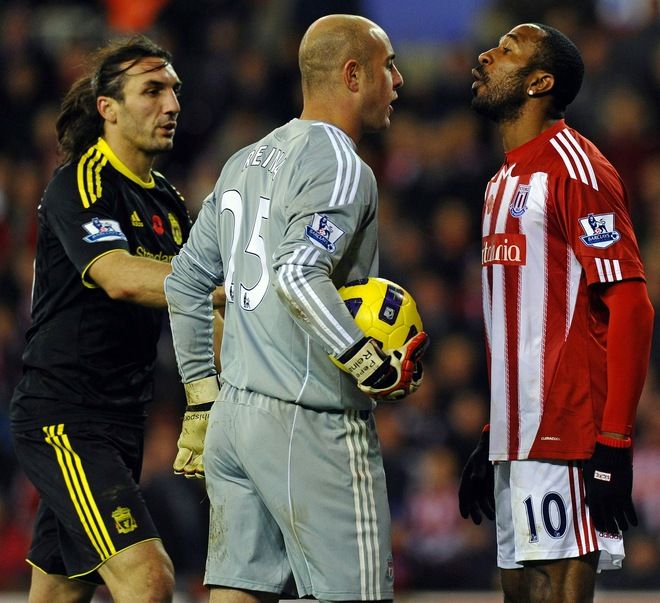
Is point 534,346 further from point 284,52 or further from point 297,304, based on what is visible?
point 284,52

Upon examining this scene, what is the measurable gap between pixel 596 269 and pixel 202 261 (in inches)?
47.5

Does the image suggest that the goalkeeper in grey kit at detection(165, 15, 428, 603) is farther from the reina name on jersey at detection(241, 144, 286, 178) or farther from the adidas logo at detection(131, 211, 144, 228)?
the adidas logo at detection(131, 211, 144, 228)

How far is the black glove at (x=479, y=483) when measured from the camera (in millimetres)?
4344

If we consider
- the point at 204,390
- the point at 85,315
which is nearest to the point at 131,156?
the point at 85,315

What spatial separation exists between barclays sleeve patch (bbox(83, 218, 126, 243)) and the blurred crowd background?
93.6 inches

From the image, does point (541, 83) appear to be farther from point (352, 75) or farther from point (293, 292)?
point (293, 292)

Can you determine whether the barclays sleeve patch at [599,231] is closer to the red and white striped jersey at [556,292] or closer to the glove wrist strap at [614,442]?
the red and white striped jersey at [556,292]

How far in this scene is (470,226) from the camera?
9367 millimetres

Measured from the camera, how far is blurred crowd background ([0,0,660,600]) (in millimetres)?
8203

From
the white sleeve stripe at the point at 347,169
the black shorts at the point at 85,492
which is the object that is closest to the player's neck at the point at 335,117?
the white sleeve stripe at the point at 347,169

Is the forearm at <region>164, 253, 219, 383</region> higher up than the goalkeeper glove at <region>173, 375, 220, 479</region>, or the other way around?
the forearm at <region>164, 253, 219, 383</region>

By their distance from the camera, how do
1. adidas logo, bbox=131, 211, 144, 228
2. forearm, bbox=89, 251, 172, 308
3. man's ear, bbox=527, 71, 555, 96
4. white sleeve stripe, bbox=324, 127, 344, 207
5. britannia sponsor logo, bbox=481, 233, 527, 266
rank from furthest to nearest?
adidas logo, bbox=131, 211, 144, 228, forearm, bbox=89, 251, 172, 308, man's ear, bbox=527, 71, 555, 96, britannia sponsor logo, bbox=481, 233, 527, 266, white sleeve stripe, bbox=324, 127, 344, 207

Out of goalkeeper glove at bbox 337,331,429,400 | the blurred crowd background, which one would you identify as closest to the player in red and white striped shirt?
goalkeeper glove at bbox 337,331,429,400

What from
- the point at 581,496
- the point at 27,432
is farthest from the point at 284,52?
the point at 581,496
